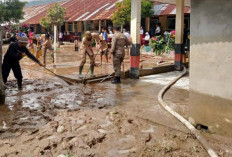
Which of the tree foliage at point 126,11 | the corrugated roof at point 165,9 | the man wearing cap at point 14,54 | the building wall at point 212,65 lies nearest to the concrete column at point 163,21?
the corrugated roof at point 165,9

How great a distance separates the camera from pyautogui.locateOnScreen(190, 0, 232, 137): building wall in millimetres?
3645

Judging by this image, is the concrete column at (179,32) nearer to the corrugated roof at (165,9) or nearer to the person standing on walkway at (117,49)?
the person standing on walkway at (117,49)

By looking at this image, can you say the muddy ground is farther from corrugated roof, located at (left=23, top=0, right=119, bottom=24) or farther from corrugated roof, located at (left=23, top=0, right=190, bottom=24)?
corrugated roof, located at (left=23, top=0, right=119, bottom=24)

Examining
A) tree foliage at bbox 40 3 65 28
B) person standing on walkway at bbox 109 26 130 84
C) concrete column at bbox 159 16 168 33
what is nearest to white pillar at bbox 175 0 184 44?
person standing on walkway at bbox 109 26 130 84

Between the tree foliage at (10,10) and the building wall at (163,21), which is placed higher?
the tree foliage at (10,10)

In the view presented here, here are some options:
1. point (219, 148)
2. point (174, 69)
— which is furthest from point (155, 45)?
point (219, 148)

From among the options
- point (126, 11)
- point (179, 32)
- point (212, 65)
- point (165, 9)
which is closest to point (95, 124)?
point (212, 65)

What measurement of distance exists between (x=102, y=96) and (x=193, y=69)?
2.73m

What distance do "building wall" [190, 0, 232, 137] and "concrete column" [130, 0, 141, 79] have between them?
3999mm

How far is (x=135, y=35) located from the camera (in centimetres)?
812

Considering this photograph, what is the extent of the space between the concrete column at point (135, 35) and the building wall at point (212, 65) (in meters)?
4.00

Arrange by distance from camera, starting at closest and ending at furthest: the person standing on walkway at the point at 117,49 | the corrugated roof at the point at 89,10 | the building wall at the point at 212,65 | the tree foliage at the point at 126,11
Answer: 1. the building wall at the point at 212,65
2. the person standing on walkway at the point at 117,49
3. the tree foliage at the point at 126,11
4. the corrugated roof at the point at 89,10

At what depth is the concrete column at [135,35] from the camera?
790 centimetres

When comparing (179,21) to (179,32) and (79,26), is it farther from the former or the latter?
(79,26)
